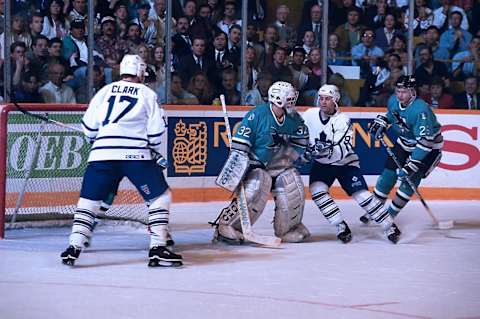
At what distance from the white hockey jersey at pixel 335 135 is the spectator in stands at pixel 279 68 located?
2884mm

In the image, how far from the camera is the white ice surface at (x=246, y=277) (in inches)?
210

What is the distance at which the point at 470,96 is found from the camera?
462 inches

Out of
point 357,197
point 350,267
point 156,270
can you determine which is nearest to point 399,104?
point 357,197

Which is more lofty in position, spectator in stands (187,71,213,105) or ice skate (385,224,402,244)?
spectator in stands (187,71,213,105)

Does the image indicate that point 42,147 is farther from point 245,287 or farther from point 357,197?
point 245,287

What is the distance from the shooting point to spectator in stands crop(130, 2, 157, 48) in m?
10.1

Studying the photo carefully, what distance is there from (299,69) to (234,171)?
3.57 metres

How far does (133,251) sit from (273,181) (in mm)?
1197

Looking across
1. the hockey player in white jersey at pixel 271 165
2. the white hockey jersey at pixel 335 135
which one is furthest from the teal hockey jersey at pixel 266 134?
the white hockey jersey at pixel 335 135

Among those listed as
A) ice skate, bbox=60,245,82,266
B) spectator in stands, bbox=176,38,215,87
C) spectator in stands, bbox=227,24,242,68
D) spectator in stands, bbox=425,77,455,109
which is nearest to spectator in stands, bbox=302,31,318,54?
spectator in stands, bbox=227,24,242,68

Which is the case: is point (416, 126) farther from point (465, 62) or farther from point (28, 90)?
point (465, 62)

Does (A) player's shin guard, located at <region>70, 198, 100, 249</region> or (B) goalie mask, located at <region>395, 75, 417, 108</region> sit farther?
(B) goalie mask, located at <region>395, 75, 417, 108</region>

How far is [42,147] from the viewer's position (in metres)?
8.45

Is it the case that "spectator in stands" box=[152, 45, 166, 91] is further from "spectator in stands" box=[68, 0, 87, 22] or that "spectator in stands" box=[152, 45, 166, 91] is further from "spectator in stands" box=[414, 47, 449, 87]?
"spectator in stands" box=[414, 47, 449, 87]
